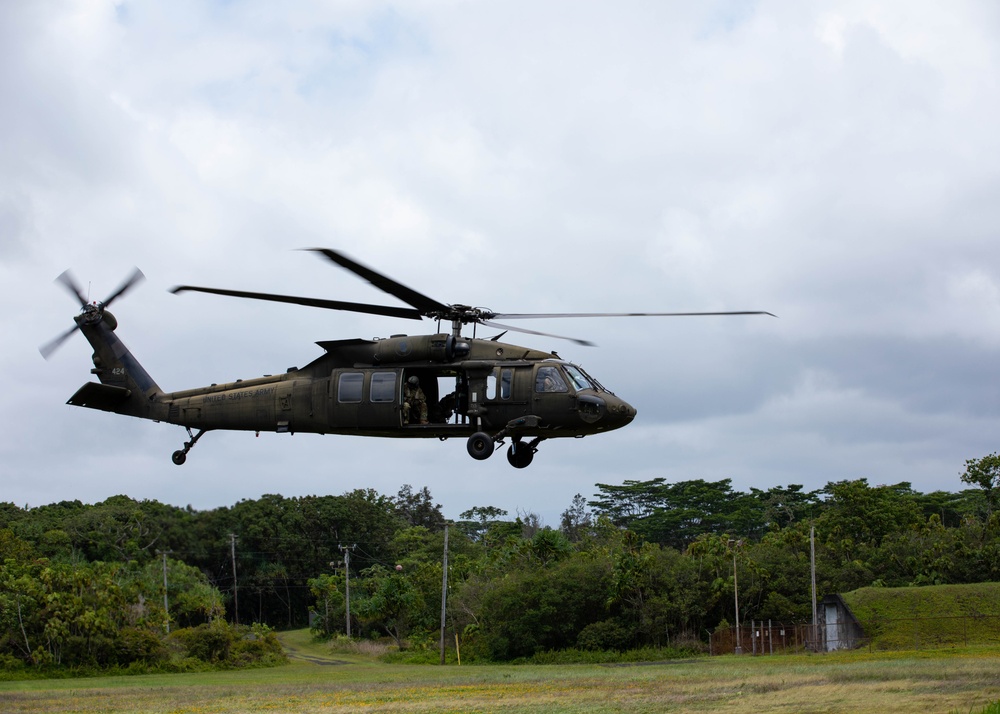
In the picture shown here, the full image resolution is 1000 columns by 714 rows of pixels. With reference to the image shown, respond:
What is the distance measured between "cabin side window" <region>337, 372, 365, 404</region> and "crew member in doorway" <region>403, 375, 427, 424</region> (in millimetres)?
982

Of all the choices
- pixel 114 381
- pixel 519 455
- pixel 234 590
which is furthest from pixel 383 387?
pixel 234 590

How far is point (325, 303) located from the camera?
22.5 m

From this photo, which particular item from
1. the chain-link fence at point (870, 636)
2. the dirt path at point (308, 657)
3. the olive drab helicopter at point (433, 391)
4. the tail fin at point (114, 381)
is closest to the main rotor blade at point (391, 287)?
the olive drab helicopter at point (433, 391)

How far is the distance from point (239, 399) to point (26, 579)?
39713 millimetres

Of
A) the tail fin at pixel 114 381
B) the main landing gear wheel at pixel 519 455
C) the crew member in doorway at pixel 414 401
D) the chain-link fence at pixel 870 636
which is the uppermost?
the tail fin at pixel 114 381

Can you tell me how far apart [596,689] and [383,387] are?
58.2ft

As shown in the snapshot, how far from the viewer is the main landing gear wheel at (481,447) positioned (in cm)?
2239

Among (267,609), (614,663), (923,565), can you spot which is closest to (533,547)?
(614,663)

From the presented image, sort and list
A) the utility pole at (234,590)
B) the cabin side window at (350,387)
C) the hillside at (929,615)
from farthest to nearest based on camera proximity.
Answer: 1. the utility pole at (234,590)
2. the hillside at (929,615)
3. the cabin side window at (350,387)

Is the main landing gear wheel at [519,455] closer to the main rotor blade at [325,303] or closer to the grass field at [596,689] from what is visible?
the main rotor blade at [325,303]

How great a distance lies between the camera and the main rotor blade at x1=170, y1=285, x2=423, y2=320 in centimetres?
2167

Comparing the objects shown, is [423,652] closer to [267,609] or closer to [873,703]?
[267,609]

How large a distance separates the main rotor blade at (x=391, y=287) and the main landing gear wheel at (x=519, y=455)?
3.24 metres

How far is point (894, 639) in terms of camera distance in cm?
5438
